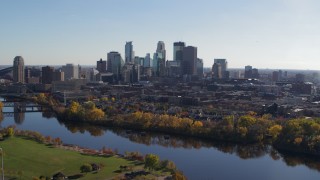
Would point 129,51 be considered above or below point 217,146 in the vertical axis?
above

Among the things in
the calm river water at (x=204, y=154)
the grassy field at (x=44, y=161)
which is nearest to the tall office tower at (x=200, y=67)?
the calm river water at (x=204, y=154)

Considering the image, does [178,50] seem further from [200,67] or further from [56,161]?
[56,161]

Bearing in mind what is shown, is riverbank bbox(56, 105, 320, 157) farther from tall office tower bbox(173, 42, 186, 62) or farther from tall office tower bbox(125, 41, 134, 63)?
tall office tower bbox(125, 41, 134, 63)

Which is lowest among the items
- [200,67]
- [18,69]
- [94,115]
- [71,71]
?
[94,115]

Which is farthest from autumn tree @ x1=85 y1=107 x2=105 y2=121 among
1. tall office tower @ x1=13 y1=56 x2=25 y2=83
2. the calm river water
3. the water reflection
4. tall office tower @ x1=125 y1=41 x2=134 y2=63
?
tall office tower @ x1=125 y1=41 x2=134 y2=63

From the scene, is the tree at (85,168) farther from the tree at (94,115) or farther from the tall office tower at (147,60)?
the tall office tower at (147,60)

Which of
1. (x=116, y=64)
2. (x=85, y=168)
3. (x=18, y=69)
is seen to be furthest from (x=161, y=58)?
(x=85, y=168)

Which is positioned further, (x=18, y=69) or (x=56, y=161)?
(x=18, y=69)
